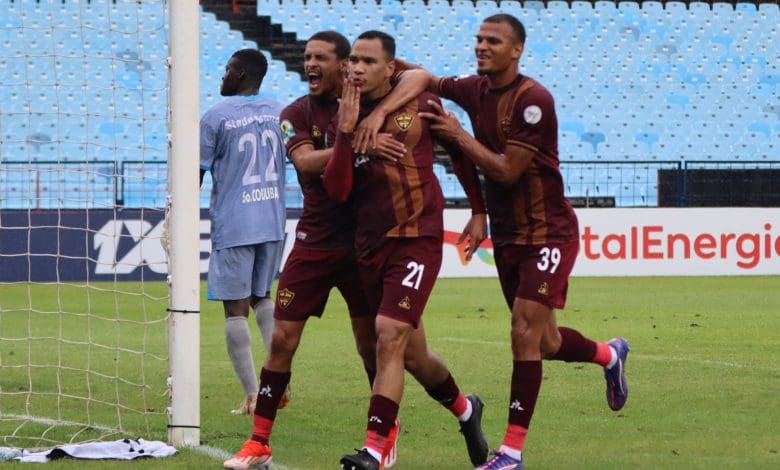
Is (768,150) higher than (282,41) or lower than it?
lower

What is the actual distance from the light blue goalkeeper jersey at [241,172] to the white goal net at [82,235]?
1.20 ft

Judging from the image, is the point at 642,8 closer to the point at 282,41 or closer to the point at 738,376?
the point at 282,41

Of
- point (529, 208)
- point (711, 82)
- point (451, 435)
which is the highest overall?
point (711, 82)

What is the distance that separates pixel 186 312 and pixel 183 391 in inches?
15.1

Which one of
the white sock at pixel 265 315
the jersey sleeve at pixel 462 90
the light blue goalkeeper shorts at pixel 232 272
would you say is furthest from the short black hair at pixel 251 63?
the jersey sleeve at pixel 462 90

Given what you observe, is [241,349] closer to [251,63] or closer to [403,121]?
[251,63]

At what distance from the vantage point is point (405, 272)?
545 centimetres

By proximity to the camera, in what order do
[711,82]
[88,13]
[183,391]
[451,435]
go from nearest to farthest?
[183,391], [451,435], [88,13], [711,82]

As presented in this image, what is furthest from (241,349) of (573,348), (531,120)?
(531,120)

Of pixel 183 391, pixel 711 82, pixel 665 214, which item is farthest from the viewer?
pixel 711 82

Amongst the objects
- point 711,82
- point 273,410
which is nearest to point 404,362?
point 273,410

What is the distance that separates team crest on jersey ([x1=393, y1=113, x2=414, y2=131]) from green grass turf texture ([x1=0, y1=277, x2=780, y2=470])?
5.02ft

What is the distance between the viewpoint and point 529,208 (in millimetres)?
5781

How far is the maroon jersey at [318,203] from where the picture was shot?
5.88m
